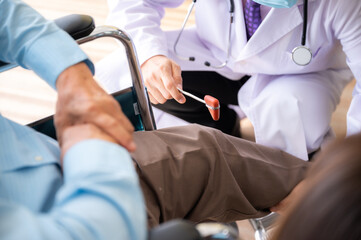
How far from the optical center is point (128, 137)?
2.23 ft

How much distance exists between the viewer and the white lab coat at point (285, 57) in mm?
1210

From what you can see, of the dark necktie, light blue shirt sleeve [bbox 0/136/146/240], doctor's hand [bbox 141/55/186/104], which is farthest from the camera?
the dark necktie

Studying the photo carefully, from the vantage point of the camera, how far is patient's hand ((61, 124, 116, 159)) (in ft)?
2.14

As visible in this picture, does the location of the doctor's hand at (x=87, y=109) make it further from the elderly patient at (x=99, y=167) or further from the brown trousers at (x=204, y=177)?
the brown trousers at (x=204, y=177)

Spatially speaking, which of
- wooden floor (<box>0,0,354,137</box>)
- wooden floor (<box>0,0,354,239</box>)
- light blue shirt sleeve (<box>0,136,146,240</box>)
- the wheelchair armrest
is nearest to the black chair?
the wheelchair armrest

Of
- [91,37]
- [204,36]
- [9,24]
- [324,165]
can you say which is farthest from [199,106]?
[324,165]

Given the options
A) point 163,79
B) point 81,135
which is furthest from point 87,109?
point 163,79

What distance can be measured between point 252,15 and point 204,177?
0.61 m

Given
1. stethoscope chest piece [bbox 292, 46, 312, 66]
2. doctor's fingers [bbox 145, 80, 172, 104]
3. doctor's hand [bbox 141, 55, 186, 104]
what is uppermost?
stethoscope chest piece [bbox 292, 46, 312, 66]

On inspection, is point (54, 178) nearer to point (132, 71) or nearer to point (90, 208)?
point (90, 208)

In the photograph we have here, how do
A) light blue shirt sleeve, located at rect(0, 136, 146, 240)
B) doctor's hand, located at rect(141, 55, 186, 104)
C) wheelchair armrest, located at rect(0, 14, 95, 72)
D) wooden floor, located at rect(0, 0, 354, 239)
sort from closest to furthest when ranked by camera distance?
1. light blue shirt sleeve, located at rect(0, 136, 146, 240)
2. wheelchair armrest, located at rect(0, 14, 95, 72)
3. doctor's hand, located at rect(141, 55, 186, 104)
4. wooden floor, located at rect(0, 0, 354, 239)

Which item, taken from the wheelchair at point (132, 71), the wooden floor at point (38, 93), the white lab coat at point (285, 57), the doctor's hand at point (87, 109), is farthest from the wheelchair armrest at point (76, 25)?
the wooden floor at point (38, 93)

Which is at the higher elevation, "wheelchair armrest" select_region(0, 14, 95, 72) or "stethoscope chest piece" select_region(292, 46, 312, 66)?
"wheelchair armrest" select_region(0, 14, 95, 72)

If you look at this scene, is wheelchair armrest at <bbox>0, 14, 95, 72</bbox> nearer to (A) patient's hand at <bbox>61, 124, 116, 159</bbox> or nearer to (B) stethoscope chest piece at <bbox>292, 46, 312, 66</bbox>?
(A) patient's hand at <bbox>61, 124, 116, 159</bbox>
